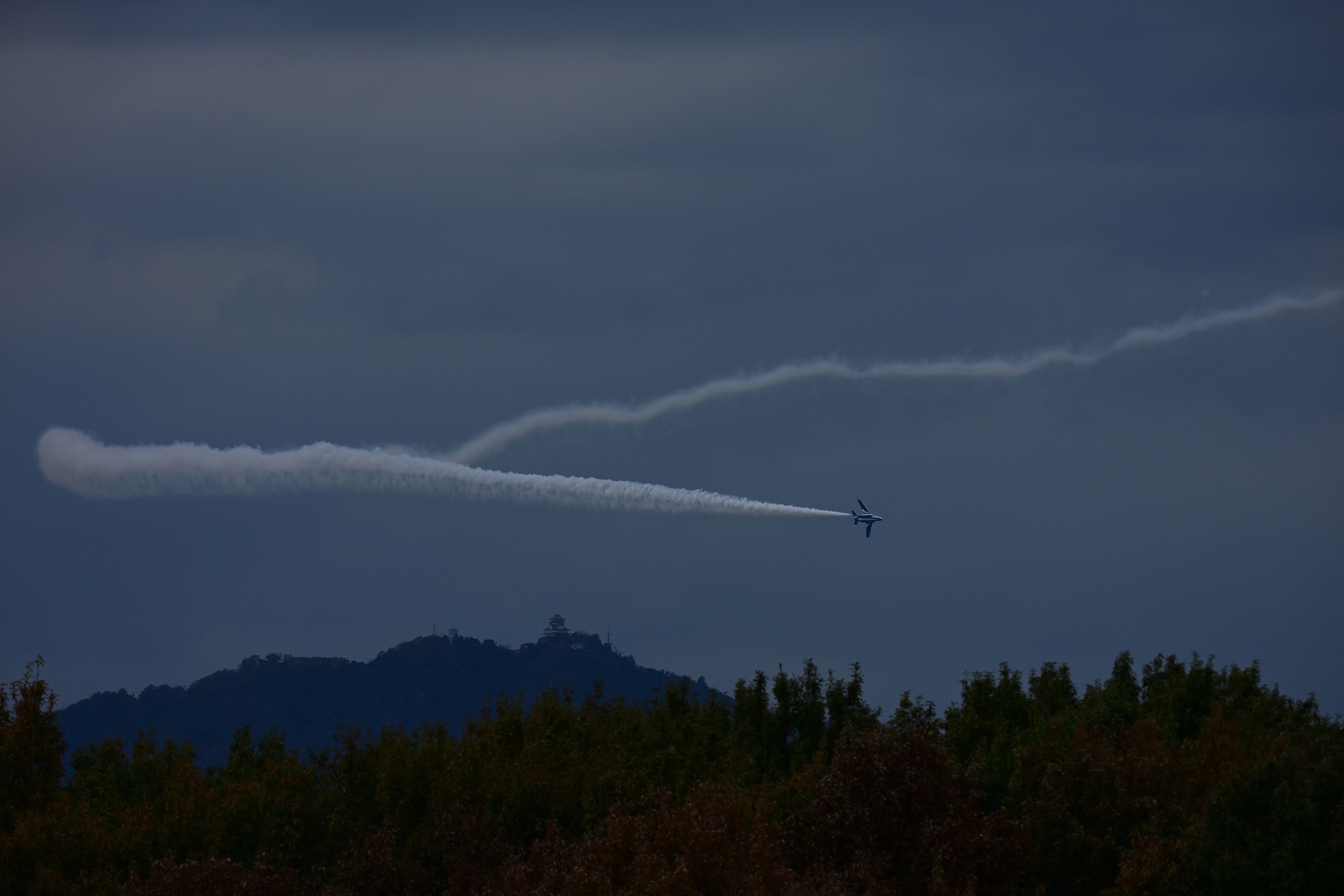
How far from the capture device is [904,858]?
56594 millimetres

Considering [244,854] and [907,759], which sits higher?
[907,759]

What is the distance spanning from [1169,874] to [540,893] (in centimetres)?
2389

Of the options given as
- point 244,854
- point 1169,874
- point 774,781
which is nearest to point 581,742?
point 774,781

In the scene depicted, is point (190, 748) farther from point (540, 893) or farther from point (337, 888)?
point (540, 893)

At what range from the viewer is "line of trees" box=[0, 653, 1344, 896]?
5584cm

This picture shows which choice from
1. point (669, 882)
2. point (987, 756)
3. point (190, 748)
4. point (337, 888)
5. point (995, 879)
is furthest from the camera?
point (190, 748)

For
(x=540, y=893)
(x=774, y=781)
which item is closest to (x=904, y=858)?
(x=540, y=893)

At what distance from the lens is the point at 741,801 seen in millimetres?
65688

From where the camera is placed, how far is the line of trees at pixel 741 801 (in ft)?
183

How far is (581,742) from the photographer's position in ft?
300

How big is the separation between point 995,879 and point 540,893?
1708 cm

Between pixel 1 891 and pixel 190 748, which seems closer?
pixel 1 891

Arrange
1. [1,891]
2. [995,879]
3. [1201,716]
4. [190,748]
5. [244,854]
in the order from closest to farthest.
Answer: [995,879] < [1,891] < [244,854] < [1201,716] < [190,748]

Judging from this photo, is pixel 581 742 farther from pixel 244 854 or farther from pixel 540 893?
pixel 540 893
